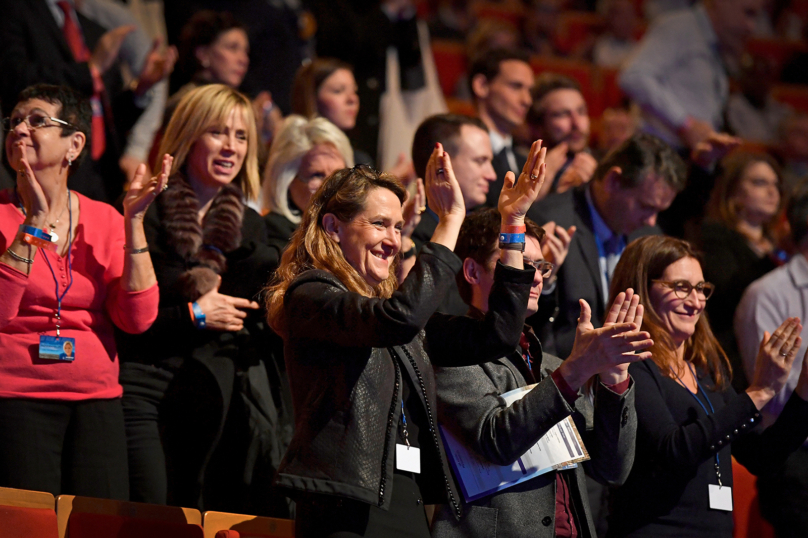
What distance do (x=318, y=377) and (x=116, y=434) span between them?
2.72 feet

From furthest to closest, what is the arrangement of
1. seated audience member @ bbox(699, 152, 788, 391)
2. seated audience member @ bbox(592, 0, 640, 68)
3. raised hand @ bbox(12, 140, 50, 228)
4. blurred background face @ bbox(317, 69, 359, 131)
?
seated audience member @ bbox(592, 0, 640, 68), blurred background face @ bbox(317, 69, 359, 131), seated audience member @ bbox(699, 152, 788, 391), raised hand @ bbox(12, 140, 50, 228)

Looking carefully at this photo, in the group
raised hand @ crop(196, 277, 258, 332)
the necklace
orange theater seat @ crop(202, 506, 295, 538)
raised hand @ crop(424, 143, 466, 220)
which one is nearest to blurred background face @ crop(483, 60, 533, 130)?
raised hand @ crop(196, 277, 258, 332)

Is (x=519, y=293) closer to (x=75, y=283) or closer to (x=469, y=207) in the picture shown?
(x=75, y=283)

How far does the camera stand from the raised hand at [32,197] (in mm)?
2598

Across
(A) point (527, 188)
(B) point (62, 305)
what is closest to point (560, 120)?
(A) point (527, 188)

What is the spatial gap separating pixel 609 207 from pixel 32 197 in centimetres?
234

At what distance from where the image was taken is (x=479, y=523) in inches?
99.7

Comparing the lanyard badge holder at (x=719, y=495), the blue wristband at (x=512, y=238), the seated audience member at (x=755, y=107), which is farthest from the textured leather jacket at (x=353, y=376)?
the seated audience member at (x=755, y=107)

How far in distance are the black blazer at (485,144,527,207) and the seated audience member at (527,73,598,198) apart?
0.54 ft

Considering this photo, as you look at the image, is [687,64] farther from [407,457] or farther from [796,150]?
[407,457]

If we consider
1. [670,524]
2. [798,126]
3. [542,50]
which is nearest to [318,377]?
[670,524]

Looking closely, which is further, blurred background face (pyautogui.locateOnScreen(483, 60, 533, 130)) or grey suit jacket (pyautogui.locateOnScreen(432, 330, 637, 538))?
blurred background face (pyautogui.locateOnScreen(483, 60, 533, 130))

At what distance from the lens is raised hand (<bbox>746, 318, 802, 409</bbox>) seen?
3.05m

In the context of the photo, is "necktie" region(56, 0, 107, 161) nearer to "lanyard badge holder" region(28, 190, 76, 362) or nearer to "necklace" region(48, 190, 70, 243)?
"necklace" region(48, 190, 70, 243)
